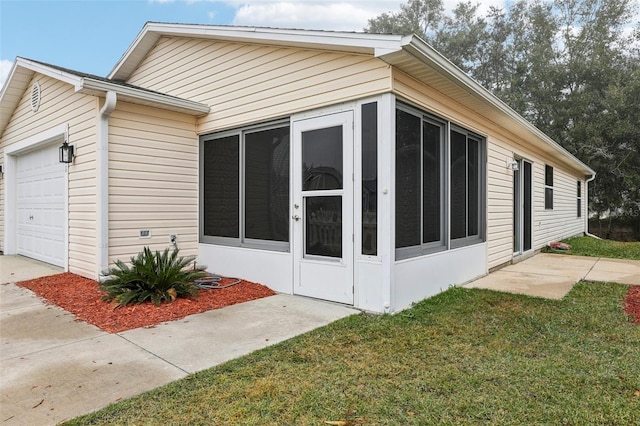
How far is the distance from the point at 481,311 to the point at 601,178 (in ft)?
64.6

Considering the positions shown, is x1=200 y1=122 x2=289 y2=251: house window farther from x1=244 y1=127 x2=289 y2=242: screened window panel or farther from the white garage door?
the white garage door

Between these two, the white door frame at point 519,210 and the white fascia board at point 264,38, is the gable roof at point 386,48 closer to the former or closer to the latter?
the white fascia board at point 264,38

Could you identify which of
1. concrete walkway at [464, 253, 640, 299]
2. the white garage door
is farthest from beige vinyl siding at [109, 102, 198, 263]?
concrete walkway at [464, 253, 640, 299]

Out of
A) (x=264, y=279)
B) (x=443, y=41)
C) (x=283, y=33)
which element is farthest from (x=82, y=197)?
(x=443, y=41)

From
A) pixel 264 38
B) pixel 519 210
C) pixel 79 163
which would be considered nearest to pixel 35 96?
pixel 79 163

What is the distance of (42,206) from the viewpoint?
738cm

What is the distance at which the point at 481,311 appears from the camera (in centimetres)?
447

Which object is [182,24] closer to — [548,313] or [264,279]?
[264,279]

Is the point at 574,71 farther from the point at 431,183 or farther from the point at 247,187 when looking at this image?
the point at 247,187

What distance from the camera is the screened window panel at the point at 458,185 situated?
5.78 m

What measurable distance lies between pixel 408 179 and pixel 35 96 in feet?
23.1

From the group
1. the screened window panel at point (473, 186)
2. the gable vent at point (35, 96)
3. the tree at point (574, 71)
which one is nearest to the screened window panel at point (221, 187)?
the gable vent at point (35, 96)

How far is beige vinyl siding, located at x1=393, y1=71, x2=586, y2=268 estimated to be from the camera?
16.1ft

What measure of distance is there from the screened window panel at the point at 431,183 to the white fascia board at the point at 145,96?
11.4 ft
